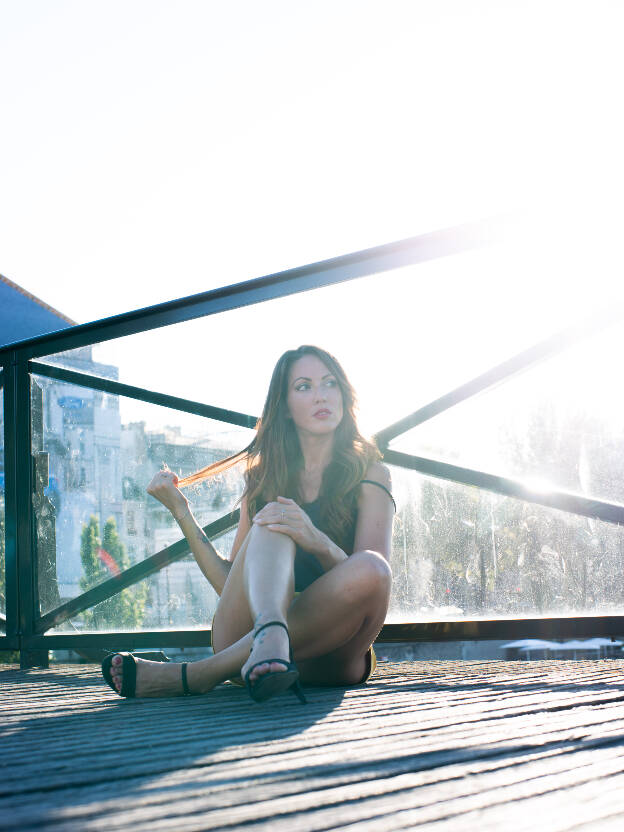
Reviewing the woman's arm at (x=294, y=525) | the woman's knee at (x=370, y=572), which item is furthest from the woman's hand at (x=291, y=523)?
the woman's knee at (x=370, y=572)

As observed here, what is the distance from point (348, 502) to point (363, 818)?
4.76ft

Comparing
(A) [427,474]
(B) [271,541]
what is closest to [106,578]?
(A) [427,474]

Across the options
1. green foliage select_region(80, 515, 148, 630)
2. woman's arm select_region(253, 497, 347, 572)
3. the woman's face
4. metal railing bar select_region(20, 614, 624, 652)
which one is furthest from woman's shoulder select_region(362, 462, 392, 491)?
green foliage select_region(80, 515, 148, 630)

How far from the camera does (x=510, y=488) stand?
2705mm

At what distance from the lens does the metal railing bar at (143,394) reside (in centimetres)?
302

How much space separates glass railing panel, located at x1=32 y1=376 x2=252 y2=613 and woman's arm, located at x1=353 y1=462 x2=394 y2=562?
821 mm

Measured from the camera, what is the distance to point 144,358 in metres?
3.15

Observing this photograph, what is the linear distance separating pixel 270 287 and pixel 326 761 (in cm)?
208

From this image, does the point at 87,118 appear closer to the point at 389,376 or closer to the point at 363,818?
the point at 389,376

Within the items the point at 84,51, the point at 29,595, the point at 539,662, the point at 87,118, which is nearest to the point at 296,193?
the point at 84,51

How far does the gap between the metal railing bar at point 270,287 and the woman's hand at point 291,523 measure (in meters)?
1.16

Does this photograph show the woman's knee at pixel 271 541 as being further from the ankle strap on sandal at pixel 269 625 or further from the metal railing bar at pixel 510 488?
the metal railing bar at pixel 510 488

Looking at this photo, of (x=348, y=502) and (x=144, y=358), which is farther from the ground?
(x=144, y=358)

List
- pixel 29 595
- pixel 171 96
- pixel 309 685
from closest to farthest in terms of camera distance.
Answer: pixel 309 685, pixel 29 595, pixel 171 96
